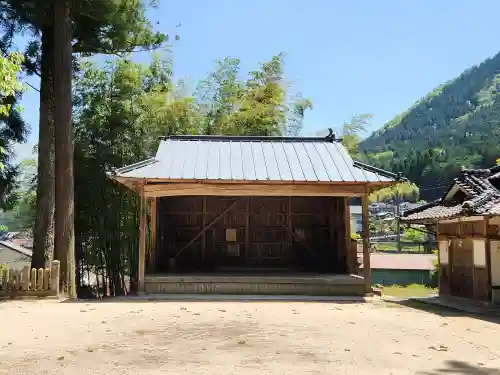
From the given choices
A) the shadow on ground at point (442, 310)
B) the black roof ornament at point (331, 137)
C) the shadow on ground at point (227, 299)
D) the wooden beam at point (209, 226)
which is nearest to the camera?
the shadow on ground at point (442, 310)

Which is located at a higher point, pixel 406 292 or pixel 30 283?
pixel 30 283

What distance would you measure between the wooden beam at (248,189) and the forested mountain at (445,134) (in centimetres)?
3820

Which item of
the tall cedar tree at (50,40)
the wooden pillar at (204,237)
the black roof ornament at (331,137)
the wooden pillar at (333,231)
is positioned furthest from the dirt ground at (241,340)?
the black roof ornament at (331,137)

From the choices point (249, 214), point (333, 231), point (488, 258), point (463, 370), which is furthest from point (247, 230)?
point (463, 370)

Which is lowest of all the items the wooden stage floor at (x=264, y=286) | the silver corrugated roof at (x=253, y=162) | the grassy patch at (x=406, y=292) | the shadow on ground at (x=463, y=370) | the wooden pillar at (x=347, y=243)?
the grassy patch at (x=406, y=292)

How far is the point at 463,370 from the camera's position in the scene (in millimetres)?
5008

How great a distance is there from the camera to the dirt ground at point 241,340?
16.8ft

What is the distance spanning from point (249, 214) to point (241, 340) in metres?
8.07

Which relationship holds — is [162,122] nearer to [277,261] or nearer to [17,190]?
[17,190]

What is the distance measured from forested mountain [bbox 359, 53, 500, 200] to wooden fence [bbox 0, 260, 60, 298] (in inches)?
1633

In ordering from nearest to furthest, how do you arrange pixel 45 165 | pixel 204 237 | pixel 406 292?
pixel 45 165, pixel 204 237, pixel 406 292

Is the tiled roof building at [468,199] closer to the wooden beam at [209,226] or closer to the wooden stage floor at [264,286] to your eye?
the wooden stage floor at [264,286]

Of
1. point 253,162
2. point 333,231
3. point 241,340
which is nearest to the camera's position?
point 241,340

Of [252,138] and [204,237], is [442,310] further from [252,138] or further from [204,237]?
[204,237]
